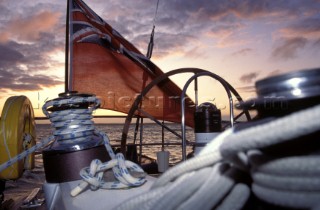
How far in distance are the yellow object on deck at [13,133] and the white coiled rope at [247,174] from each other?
42.9 inches

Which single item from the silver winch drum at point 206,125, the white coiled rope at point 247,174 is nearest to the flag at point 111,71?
the silver winch drum at point 206,125

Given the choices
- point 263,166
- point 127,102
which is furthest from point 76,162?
point 127,102

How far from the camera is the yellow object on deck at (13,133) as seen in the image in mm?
1405

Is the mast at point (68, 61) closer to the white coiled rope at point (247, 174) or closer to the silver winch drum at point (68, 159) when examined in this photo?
the silver winch drum at point (68, 159)

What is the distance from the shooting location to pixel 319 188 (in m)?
0.31

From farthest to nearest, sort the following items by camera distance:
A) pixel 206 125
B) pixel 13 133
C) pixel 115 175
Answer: pixel 206 125 < pixel 13 133 < pixel 115 175

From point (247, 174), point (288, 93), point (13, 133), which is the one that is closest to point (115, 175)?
point (247, 174)

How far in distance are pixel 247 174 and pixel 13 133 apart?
4.20 ft

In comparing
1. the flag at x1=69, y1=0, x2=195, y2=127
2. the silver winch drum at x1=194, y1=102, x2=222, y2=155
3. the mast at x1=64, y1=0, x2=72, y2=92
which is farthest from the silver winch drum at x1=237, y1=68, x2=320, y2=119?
the flag at x1=69, y1=0, x2=195, y2=127

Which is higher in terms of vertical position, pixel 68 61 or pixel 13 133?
pixel 68 61

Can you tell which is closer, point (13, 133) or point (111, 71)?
point (13, 133)

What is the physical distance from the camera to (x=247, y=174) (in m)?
0.45

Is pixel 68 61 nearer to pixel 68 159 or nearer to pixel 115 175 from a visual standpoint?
pixel 68 159

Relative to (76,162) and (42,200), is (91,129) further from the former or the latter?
(42,200)
